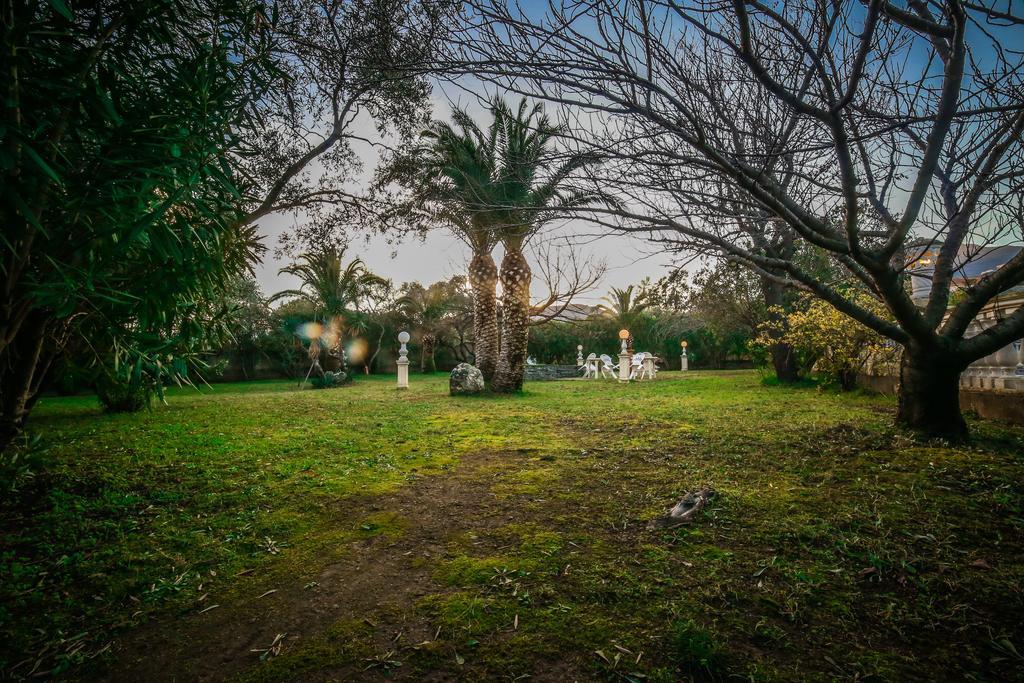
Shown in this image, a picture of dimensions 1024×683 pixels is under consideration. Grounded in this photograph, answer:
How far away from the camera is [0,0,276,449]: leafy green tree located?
8.41ft

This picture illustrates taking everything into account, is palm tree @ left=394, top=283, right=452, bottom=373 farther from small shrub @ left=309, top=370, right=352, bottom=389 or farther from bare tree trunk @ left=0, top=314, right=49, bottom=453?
bare tree trunk @ left=0, top=314, right=49, bottom=453

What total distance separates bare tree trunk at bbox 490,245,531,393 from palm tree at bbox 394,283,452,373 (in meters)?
16.1

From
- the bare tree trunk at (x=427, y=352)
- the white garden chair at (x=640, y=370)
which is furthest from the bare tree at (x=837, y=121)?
the bare tree trunk at (x=427, y=352)

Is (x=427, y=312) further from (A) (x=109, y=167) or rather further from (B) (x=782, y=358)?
(A) (x=109, y=167)

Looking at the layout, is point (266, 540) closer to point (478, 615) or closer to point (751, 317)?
point (478, 615)

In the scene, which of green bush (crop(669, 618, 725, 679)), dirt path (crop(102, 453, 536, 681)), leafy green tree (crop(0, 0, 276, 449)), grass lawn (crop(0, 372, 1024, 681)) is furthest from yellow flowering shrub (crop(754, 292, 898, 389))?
leafy green tree (crop(0, 0, 276, 449))

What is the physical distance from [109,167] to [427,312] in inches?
974

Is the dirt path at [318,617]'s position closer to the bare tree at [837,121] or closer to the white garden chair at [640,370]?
the bare tree at [837,121]

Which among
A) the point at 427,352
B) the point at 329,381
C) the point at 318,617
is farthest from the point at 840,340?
the point at 427,352

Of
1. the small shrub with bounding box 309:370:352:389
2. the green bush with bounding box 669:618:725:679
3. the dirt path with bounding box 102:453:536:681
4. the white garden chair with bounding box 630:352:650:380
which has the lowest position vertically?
the dirt path with bounding box 102:453:536:681

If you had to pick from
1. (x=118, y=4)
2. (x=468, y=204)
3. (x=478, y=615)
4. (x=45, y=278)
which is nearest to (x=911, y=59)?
(x=468, y=204)

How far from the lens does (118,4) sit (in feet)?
9.66

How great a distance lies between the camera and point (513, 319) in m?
11.0

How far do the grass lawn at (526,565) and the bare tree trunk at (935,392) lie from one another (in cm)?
24
